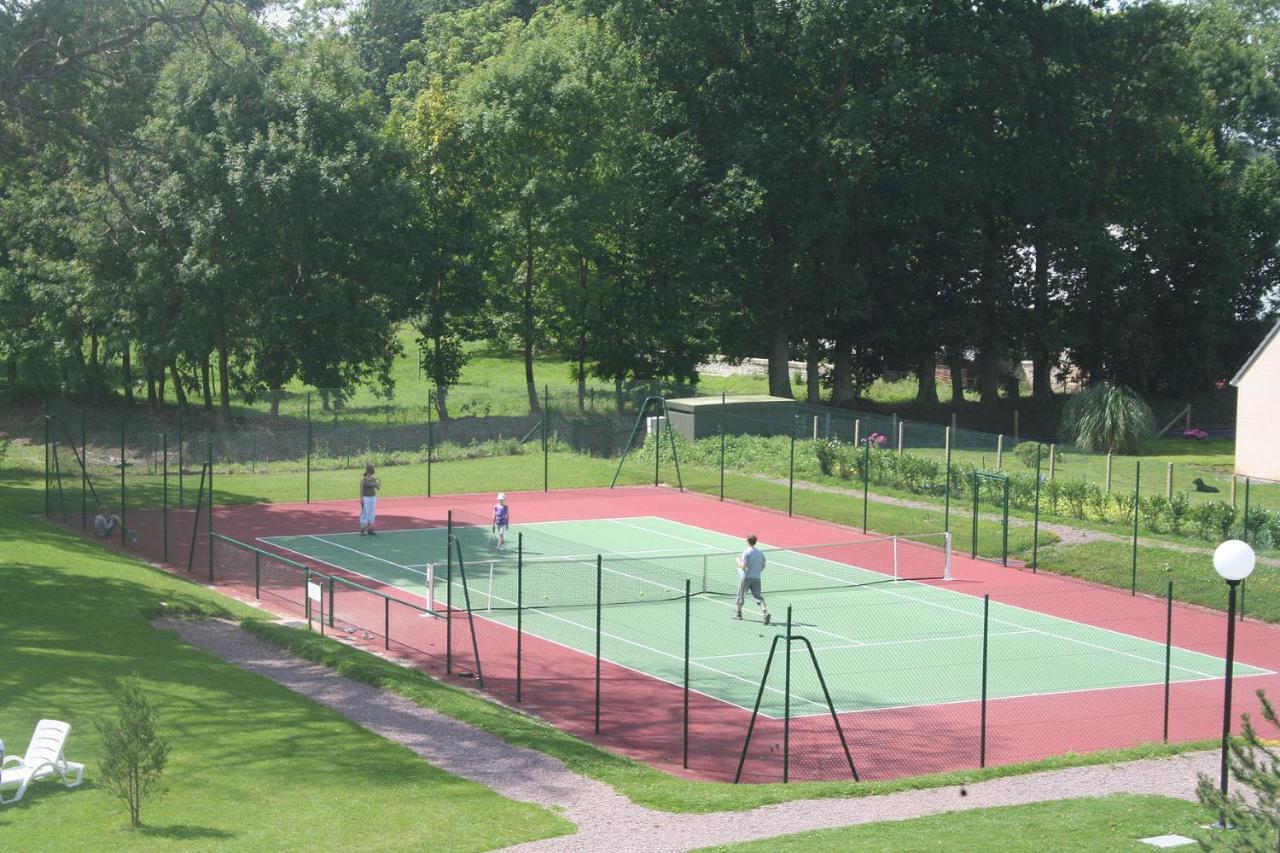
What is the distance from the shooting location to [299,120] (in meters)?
50.7

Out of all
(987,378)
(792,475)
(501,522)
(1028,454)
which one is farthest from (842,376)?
(501,522)

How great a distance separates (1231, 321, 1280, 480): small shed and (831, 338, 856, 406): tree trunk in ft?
54.5

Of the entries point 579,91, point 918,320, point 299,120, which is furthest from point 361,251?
point 918,320

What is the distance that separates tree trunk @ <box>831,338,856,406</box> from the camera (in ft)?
201

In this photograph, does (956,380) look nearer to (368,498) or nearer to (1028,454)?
(1028,454)

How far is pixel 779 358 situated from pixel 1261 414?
1830 cm

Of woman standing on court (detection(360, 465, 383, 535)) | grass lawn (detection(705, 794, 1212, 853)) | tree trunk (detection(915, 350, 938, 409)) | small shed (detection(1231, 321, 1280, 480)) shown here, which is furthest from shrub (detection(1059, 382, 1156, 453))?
grass lawn (detection(705, 794, 1212, 853))

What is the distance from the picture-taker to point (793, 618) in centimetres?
2775

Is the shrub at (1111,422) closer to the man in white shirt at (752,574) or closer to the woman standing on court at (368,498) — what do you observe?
the woman standing on court at (368,498)

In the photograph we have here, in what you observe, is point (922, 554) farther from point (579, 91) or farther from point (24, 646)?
point (579, 91)

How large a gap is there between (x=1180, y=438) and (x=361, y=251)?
108 ft

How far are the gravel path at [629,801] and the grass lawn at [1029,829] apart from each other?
0.41m

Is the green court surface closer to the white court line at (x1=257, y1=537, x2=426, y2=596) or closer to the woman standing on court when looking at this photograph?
the white court line at (x1=257, y1=537, x2=426, y2=596)

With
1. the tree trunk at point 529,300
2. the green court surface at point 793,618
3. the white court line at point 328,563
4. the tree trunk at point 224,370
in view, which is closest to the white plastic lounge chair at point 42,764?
the green court surface at point 793,618
